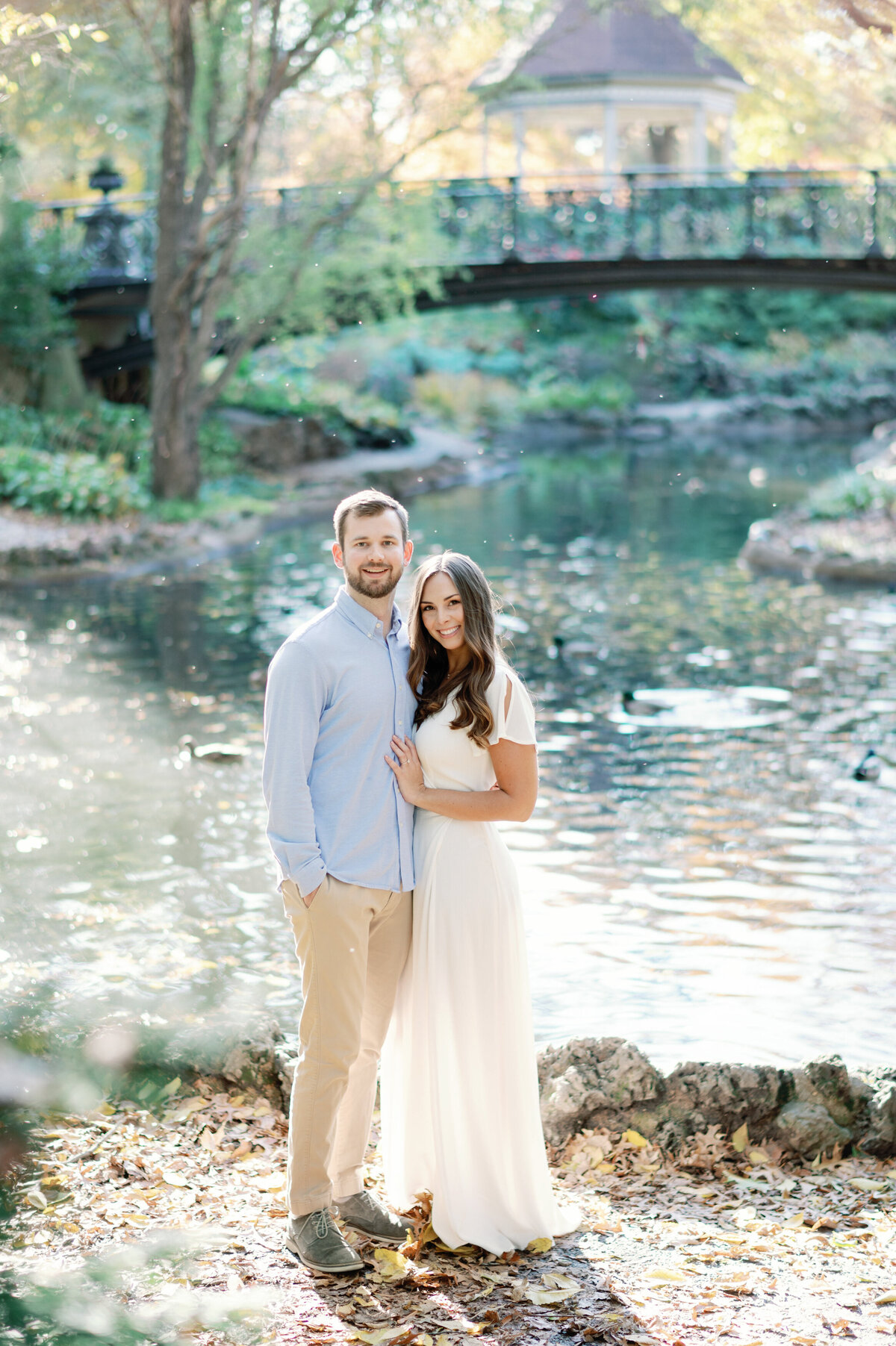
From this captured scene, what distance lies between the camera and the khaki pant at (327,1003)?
3699 millimetres

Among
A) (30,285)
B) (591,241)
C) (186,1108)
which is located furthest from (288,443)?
(186,1108)

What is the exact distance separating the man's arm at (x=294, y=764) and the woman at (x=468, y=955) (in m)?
0.28

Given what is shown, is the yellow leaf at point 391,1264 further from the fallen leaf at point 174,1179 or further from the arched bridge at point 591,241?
the arched bridge at point 591,241

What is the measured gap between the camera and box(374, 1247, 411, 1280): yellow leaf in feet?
12.2

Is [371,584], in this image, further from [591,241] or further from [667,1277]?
[591,241]

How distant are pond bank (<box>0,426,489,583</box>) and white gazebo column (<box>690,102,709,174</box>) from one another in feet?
38.6

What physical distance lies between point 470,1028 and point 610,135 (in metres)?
32.4

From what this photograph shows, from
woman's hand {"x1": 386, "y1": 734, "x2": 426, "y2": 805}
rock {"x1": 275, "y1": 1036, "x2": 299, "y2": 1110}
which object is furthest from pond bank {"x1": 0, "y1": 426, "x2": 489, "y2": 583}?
woman's hand {"x1": 386, "y1": 734, "x2": 426, "y2": 805}

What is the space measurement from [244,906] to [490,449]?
→ 2939cm

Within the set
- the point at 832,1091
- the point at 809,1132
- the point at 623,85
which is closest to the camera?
the point at 809,1132

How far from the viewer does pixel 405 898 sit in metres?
3.87

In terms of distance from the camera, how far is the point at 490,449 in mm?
35656

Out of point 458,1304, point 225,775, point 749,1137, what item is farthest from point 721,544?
point 458,1304

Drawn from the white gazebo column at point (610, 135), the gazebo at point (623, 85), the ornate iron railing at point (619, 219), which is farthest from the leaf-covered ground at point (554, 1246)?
the white gazebo column at point (610, 135)
